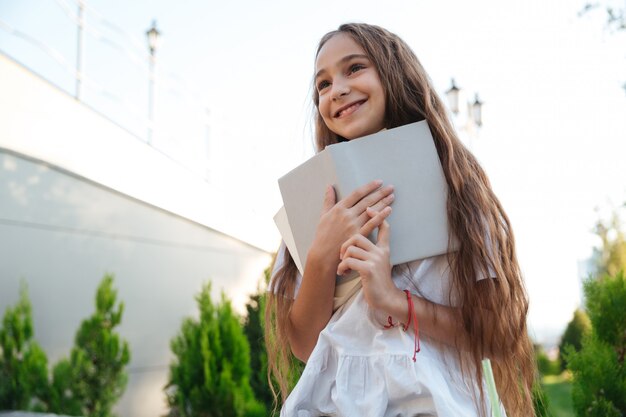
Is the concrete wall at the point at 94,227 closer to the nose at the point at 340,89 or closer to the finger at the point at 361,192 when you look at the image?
the nose at the point at 340,89

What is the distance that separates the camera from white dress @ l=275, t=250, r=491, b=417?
1.32 m

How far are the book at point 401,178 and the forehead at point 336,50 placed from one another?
27 centimetres

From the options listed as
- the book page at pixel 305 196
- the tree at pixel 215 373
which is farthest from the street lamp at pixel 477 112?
the book page at pixel 305 196

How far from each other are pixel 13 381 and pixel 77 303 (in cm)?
102

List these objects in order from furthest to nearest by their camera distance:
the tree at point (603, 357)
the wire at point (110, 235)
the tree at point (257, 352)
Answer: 1. the tree at point (257, 352)
2. the wire at point (110, 235)
3. the tree at point (603, 357)

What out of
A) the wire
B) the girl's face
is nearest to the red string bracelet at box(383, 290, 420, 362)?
the girl's face

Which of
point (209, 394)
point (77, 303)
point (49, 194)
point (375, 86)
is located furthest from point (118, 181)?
point (375, 86)

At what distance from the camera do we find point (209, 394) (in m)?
5.82

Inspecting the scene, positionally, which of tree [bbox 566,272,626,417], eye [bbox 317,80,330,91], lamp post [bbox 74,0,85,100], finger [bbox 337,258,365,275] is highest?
lamp post [bbox 74,0,85,100]

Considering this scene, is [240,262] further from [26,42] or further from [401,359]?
[401,359]

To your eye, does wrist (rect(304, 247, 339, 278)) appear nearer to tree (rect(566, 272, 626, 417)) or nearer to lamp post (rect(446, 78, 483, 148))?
tree (rect(566, 272, 626, 417))

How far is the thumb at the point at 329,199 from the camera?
5.05ft

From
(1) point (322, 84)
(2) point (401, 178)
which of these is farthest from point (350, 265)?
(1) point (322, 84)

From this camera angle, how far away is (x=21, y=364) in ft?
17.5
